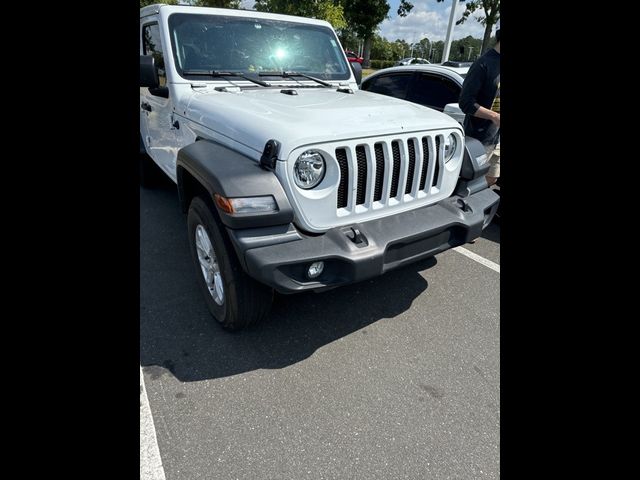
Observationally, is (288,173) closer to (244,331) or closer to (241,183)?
(241,183)

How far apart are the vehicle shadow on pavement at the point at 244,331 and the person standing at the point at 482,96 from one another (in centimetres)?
149

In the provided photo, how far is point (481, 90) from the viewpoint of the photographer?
3.77 meters

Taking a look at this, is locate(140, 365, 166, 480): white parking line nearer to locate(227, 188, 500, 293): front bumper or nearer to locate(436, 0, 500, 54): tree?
locate(227, 188, 500, 293): front bumper

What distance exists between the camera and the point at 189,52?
10.5 ft

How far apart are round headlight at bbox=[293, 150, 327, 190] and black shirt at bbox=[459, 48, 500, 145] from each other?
7.79 ft

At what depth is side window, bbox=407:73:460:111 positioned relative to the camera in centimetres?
479

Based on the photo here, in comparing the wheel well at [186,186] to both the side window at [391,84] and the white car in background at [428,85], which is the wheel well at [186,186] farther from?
the side window at [391,84]

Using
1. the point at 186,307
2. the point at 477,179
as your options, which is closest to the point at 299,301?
the point at 186,307

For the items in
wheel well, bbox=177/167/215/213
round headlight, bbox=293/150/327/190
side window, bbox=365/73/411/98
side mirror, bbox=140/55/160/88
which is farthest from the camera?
side window, bbox=365/73/411/98

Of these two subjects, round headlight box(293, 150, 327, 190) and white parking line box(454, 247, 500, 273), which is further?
white parking line box(454, 247, 500, 273)

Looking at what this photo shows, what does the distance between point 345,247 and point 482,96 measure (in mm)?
2712

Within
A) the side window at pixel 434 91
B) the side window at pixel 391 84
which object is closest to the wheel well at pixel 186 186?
the side window at pixel 434 91

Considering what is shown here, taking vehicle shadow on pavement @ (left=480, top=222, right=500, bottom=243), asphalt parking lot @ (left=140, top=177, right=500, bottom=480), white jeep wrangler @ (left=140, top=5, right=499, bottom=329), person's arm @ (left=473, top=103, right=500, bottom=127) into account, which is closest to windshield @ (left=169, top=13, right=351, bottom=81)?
white jeep wrangler @ (left=140, top=5, right=499, bottom=329)

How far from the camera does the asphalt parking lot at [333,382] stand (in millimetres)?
1837
